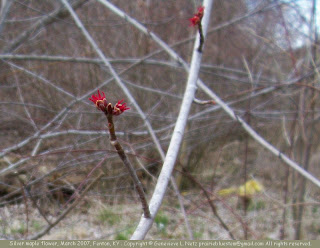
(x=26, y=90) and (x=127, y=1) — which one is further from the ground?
(x=127, y=1)

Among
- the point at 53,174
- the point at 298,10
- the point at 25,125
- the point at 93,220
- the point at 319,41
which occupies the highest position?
the point at 298,10

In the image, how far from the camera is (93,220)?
9.18 feet

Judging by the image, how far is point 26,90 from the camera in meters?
3.89

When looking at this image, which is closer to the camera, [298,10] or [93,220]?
[93,220]

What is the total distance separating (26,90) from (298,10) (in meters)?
2.84

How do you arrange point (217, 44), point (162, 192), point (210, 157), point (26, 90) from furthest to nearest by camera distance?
point (217, 44) < point (210, 157) < point (26, 90) < point (162, 192)

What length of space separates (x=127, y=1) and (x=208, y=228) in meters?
3.50

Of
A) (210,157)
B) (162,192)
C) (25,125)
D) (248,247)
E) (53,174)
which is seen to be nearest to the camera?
(162,192)

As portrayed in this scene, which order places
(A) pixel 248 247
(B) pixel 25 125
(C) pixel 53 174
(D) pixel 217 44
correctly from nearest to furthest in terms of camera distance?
1. (A) pixel 248 247
2. (C) pixel 53 174
3. (B) pixel 25 125
4. (D) pixel 217 44

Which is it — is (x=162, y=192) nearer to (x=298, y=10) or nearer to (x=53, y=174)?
(x=53, y=174)

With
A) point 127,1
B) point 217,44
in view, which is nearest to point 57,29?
point 127,1

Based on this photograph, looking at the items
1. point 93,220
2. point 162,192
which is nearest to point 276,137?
point 93,220

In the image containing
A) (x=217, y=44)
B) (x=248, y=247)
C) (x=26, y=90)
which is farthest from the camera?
(x=217, y=44)

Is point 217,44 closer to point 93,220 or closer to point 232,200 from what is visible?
point 232,200
